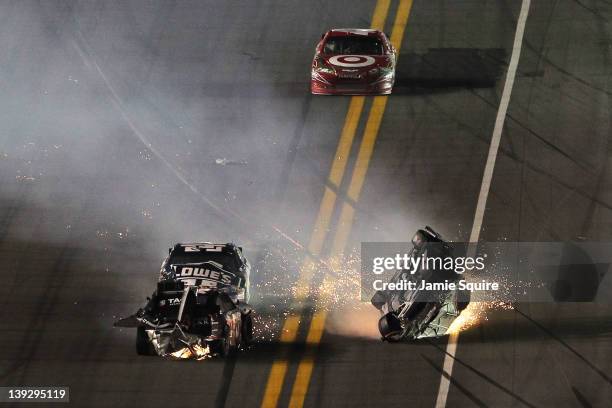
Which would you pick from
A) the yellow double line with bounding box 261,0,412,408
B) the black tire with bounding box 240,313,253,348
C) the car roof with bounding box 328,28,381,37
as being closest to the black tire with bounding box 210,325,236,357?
the black tire with bounding box 240,313,253,348

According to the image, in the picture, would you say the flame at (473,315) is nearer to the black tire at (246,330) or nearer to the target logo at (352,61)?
the black tire at (246,330)

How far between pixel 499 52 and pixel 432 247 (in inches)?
384

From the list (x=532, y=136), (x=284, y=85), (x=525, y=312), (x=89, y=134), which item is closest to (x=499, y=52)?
(x=532, y=136)

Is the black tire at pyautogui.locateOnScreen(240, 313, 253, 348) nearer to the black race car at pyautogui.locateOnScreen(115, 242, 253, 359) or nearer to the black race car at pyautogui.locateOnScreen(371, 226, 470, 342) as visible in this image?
the black race car at pyautogui.locateOnScreen(115, 242, 253, 359)

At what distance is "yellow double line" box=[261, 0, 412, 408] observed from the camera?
2905 centimetres

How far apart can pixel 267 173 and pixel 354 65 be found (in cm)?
387

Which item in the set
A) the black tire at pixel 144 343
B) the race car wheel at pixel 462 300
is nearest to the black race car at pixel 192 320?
the black tire at pixel 144 343

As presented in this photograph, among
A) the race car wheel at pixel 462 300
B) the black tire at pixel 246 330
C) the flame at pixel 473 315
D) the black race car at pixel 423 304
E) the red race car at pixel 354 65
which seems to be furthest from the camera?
the red race car at pixel 354 65

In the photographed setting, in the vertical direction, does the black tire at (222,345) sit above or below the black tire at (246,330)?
above

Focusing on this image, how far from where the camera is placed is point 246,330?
2925 cm

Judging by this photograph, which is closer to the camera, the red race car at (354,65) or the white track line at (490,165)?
the white track line at (490,165)

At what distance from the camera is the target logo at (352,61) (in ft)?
111

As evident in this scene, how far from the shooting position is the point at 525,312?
30359mm

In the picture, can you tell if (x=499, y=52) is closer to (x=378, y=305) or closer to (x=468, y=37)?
(x=468, y=37)
